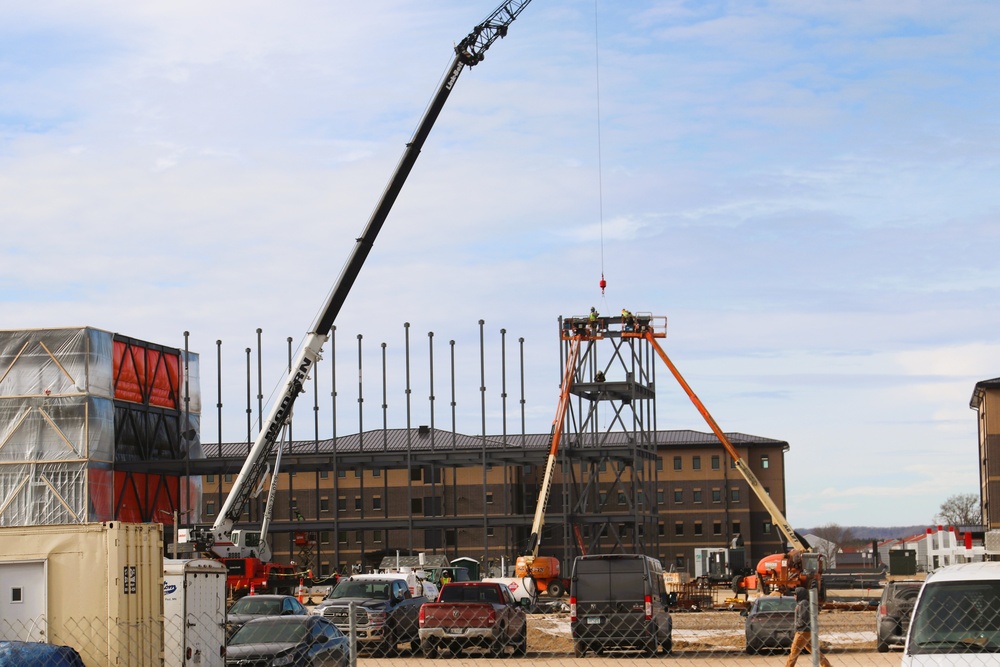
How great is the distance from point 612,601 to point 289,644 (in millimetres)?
8677

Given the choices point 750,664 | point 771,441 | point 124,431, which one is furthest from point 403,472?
point 750,664

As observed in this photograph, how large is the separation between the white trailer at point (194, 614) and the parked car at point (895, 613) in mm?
13281

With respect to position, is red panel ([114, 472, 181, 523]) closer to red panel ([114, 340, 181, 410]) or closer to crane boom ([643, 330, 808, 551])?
red panel ([114, 340, 181, 410])

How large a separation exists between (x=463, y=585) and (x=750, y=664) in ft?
20.5

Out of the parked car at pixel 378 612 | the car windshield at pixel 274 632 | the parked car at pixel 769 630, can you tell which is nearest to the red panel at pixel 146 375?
the parked car at pixel 378 612

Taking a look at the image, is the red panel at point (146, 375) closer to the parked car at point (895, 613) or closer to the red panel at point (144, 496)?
the red panel at point (144, 496)

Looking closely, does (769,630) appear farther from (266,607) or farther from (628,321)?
(628,321)

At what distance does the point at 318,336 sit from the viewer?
4809 cm

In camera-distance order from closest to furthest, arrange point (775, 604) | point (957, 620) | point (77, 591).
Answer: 1. point (957, 620)
2. point (77, 591)
3. point (775, 604)

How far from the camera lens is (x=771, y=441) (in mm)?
113312

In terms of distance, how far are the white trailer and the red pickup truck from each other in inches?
299

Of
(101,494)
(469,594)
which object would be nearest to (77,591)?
(469,594)

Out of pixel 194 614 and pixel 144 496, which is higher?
pixel 144 496

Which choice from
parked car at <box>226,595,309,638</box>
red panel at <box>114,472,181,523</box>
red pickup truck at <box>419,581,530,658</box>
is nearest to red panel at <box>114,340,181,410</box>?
red panel at <box>114,472,181,523</box>
